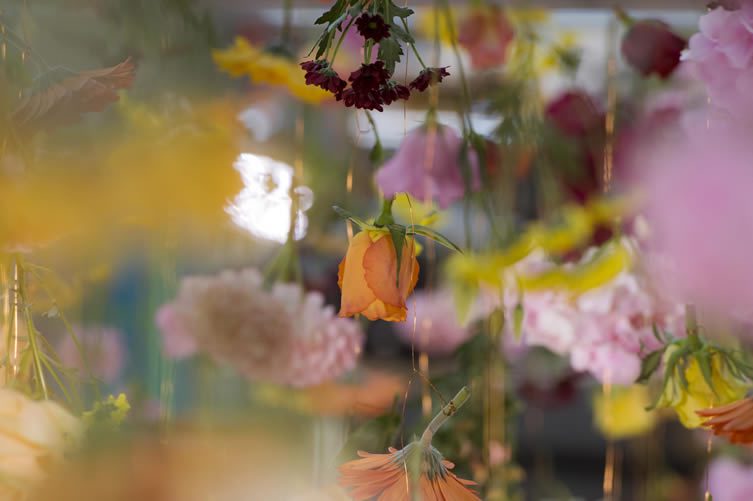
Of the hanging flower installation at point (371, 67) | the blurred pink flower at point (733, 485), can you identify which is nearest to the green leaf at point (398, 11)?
the hanging flower installation at point (371, 67)

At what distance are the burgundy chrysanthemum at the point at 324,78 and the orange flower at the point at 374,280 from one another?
41 millimetres

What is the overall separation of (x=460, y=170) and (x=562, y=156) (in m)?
0.18

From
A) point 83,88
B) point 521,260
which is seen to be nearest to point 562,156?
point 521,260

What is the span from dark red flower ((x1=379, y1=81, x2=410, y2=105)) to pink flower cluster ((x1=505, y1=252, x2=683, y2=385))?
0.18 metres

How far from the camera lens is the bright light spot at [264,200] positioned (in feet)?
1.08

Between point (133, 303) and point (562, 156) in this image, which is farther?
point (562, 156)

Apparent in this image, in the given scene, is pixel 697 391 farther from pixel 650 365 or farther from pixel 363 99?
pixel 363 99

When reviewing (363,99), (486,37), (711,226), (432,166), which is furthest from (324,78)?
(486,37)

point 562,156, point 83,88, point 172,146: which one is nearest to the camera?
point 83,88

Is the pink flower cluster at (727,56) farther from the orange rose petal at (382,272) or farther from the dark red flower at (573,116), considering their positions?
the dark red flower at (573,116)

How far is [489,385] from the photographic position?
404 millimetres

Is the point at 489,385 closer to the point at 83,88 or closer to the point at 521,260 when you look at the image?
the point at 521,260

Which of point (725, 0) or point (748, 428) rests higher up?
point (725, 0)

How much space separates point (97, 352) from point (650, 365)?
207 millimetres
